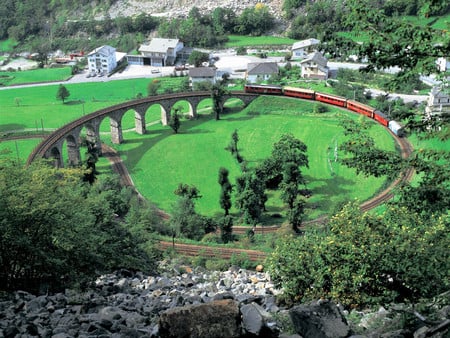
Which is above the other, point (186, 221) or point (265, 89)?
point (265, 89)

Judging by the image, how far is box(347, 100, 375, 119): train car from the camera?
69.9 meters

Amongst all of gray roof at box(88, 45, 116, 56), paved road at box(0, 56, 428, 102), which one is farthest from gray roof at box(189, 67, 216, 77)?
gray roof at box(88, 45, 116, 56)

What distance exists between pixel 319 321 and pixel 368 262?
6.50m

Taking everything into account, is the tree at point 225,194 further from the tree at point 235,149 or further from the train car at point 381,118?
the train car at point 381,118

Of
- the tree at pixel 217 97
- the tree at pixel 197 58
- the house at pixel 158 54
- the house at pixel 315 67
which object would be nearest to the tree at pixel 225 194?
the tree at pixel 217 97

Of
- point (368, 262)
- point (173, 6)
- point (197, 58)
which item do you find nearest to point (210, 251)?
point (368, 262)

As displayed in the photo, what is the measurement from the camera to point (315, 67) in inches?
3460

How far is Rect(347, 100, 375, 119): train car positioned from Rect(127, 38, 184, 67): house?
47.5 meters

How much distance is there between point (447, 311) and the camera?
15.6 meters

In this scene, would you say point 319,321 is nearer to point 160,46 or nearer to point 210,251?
point 210,251

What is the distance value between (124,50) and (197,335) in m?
115

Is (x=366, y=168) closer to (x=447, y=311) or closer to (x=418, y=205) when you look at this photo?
(x=418, y=205)

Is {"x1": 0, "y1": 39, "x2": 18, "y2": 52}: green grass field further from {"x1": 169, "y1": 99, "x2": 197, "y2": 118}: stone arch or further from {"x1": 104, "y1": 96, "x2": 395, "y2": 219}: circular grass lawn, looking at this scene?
{"x1": 104, "y1": 96, "x2": 395, "y2": 219}: circular grass lawn

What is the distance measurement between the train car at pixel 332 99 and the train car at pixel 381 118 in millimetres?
5973
